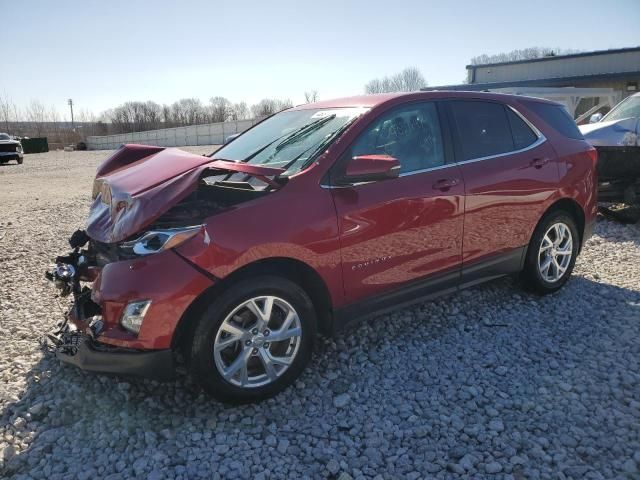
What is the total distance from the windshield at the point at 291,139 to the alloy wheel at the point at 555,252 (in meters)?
2.21

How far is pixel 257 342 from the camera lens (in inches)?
110

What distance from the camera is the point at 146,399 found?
2943mm

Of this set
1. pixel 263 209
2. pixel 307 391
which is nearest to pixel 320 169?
pixel 263 209

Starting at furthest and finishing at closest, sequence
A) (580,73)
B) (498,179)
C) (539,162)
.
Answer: (580,73)
(539,162)
(498,179)

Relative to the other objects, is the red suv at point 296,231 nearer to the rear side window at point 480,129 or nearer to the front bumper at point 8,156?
the rear side window at point 480,129

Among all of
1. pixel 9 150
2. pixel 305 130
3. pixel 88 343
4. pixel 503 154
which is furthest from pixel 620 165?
pixel 9 150

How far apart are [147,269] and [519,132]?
10.6 feet

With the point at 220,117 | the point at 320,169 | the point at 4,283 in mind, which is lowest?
the point at 4,283

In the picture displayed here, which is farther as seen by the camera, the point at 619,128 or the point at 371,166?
the point at 619,128

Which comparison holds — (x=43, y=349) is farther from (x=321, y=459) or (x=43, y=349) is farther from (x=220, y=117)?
(x=220, y=117)

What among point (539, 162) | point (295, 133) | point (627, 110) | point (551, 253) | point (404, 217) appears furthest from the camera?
point (627, 110)

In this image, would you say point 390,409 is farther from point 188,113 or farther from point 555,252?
point 188,113

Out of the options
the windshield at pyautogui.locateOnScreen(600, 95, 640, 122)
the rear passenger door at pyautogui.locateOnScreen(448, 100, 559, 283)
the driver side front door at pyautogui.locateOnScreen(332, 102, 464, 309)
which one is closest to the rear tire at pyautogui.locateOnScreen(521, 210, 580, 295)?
the rear passenger door at pyautogui.locateOnScreen(448, 100, 559, 283)

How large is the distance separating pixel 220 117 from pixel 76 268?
80.3 metres
